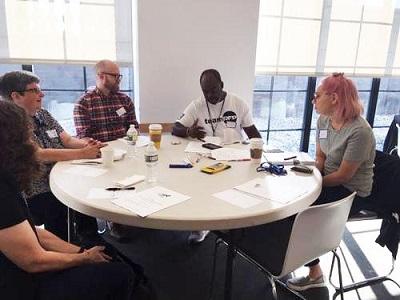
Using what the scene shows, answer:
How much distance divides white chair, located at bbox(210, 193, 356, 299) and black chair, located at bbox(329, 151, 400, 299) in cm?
52

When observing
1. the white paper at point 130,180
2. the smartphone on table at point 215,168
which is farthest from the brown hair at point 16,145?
the smartphone on table at point 215,168

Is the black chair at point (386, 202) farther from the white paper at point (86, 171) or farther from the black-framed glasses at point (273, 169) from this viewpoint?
the white paper at point (86, 171)

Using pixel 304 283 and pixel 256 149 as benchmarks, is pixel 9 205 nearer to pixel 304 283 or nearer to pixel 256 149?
pixel 256 149

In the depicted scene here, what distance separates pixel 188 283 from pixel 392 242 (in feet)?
3.91

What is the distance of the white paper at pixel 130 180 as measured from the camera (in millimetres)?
1597

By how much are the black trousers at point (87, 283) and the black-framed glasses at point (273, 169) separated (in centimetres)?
89

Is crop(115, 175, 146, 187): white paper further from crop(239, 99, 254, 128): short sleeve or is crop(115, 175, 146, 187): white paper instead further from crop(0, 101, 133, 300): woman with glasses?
crop(239, 99, 254, 128): short sleeve

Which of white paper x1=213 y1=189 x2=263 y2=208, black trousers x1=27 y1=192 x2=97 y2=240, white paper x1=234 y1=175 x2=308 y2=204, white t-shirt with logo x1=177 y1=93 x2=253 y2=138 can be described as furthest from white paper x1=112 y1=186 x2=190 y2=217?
white t-shirt with logo x1=177 y1=93 x2=253 y2=138

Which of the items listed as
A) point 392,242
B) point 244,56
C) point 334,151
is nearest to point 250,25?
point 244,56

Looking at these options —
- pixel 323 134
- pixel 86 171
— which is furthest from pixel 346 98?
pixel 86 171

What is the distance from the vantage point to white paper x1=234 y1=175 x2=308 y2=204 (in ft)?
5.00

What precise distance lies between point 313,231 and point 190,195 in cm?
54

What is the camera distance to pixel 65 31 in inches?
115

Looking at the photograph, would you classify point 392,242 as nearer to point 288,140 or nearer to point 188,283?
point 188,283
